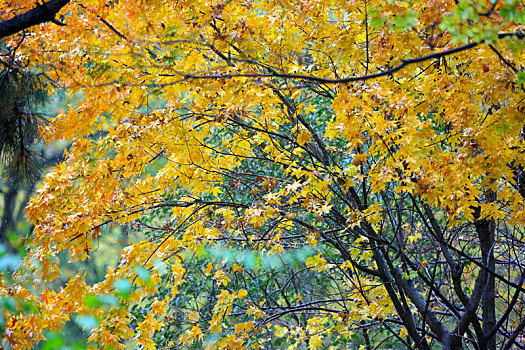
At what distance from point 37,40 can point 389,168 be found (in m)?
2.88

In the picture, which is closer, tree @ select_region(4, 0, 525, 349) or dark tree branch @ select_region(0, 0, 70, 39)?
dark tree branch @ select_region(0, 0, 70, 39)

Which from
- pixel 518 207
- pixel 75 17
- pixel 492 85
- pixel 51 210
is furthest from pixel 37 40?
pixel 518 207

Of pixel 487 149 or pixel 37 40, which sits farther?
pixel 37 40

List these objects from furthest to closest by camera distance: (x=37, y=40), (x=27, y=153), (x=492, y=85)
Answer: (x=27, y=153) < (x=37, y=40) < (x=492, y=85)

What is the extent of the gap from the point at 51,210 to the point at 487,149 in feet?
10.1

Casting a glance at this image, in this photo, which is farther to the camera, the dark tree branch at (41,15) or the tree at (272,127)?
the tree at (272,127)

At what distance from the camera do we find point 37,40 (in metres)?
3.73

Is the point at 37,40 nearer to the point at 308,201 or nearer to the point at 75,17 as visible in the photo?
the point at 75,17

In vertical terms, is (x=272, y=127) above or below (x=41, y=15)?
above

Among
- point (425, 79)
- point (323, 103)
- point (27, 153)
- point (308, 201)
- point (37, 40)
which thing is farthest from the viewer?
point (323, 103)

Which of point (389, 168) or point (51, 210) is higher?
point (51, 210)

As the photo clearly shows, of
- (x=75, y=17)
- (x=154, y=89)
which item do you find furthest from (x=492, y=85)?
(x=75, y=17)

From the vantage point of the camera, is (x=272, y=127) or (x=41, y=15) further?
(x=272, y=127)

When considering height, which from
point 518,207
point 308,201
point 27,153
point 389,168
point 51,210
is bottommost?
point 518,207
